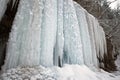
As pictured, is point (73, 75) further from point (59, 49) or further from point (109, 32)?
point (109, 32)

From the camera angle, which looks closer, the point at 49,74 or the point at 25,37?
the point at 49,74

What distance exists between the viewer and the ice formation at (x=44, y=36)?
3043 mm

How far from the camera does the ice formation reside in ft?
9.98

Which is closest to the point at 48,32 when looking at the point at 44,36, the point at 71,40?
the point at 44,36

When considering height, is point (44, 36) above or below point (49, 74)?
above

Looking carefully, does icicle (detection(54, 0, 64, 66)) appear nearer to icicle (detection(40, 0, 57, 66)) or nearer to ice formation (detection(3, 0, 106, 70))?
ice formation (detection(3, 0, 106, 70))

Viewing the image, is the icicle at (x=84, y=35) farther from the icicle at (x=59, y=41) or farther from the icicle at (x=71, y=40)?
the icicle at (x=59, y=41)

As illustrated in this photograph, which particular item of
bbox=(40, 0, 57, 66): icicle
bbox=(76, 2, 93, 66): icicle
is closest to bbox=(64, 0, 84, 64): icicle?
bbox=(40, 0, 57, 66): icicle

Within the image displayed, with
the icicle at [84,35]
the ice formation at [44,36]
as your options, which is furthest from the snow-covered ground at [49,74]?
the icicle at [84,35]

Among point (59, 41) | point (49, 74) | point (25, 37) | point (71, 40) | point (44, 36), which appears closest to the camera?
point (49, 74)

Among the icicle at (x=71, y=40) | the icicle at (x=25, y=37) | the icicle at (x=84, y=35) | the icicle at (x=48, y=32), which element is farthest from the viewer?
the icicle at (x=84, y=35)

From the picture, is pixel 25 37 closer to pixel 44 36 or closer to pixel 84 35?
pixel 44 36

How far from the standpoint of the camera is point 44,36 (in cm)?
334

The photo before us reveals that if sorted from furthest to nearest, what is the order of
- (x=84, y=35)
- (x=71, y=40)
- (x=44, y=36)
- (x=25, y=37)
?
(x=84, y=35) → (x=71, y=40) → (x=44, y=36) → (x=25, y=37)
